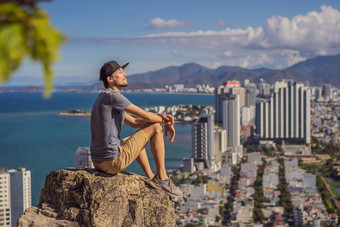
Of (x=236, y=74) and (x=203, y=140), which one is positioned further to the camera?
(x=236, y=74)

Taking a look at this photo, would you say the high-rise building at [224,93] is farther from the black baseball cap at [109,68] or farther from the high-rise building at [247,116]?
the black baseball cap at [109,68]

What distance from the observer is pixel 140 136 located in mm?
1644

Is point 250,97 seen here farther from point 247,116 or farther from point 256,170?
point 256,170

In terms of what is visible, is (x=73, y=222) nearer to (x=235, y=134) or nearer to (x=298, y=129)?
(x=235, y=134)

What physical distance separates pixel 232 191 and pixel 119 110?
10.8m

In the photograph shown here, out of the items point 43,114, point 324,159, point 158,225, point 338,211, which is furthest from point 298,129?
point 158,225

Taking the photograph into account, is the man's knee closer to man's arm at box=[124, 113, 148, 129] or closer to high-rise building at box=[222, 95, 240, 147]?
man's arm at box=[124, 113, 148, 129]

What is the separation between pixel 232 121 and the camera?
20.0 m

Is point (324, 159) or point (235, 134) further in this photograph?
point (235, 134)

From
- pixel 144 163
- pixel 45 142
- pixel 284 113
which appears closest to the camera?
pixel 144 163

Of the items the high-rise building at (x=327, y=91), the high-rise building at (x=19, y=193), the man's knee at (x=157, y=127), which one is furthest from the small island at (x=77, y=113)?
the man's knee at (x=157, y=127)

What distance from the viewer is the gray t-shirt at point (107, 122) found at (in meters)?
1.52

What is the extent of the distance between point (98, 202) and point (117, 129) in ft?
0.76

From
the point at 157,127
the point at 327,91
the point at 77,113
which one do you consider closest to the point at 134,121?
the point at 157,127
